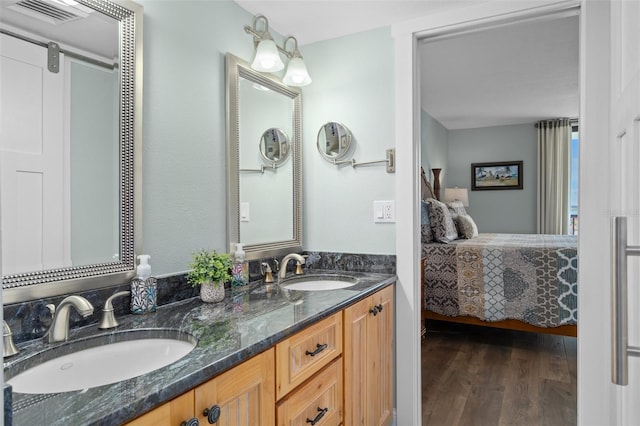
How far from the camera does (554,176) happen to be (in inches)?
235

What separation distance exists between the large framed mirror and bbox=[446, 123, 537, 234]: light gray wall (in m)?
5.96

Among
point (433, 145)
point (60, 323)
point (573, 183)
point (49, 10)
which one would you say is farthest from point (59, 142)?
point (573, 183)

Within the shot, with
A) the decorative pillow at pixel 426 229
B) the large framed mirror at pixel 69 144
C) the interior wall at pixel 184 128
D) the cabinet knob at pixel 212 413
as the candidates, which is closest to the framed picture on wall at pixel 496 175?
the decorative pillow at pixel 426 229

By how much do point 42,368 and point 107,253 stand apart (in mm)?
451

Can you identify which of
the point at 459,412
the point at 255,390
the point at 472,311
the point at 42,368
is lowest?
the point at 459,412

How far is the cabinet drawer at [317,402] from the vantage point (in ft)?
4.10

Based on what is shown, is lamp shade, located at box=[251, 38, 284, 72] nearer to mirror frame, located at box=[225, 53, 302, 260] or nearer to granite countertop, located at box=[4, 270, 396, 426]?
mirror frame, located at box=[225, 53, 302, 260]

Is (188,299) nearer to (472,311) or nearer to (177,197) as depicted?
(177,197)

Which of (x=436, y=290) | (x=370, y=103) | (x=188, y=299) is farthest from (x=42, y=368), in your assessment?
(x=436, y=290)

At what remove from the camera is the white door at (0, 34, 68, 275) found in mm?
1104

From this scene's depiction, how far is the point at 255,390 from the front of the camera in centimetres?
110

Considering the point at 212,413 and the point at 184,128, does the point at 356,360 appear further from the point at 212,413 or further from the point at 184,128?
the point at 184,128

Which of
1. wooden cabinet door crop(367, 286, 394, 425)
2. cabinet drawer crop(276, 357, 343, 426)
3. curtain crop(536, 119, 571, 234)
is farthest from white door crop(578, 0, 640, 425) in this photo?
curtain crop(536, 119, 571, 234)

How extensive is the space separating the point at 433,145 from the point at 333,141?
12.9ft
